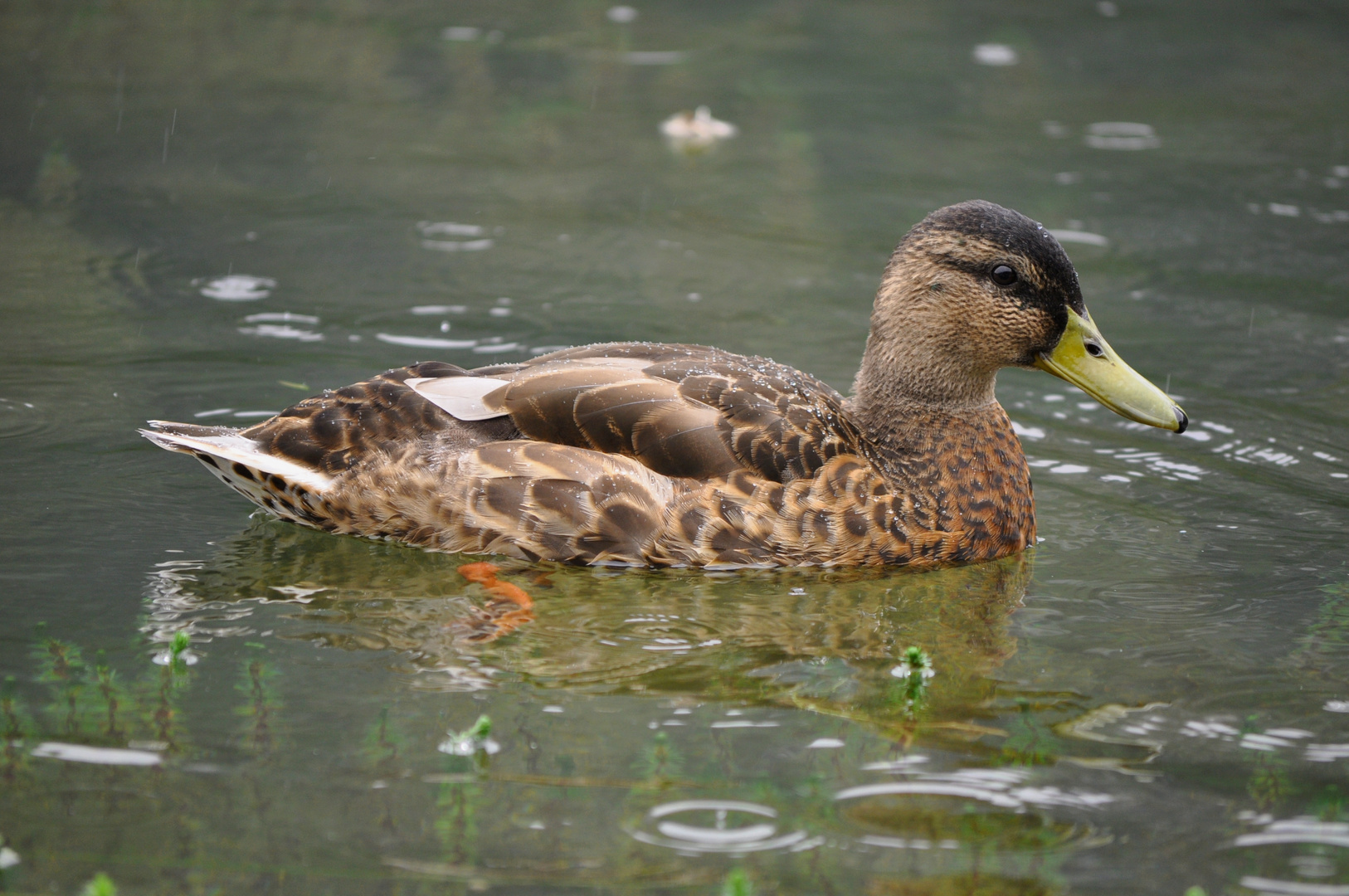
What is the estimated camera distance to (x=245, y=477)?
6.25m

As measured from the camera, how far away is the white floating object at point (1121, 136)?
13.0m

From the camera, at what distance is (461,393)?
20.1 ft

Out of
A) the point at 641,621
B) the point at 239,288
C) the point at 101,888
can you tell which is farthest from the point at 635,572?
the point at 239,288

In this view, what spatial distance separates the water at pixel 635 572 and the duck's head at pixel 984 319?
2.53 ft

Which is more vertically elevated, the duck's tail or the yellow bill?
the yellow bill

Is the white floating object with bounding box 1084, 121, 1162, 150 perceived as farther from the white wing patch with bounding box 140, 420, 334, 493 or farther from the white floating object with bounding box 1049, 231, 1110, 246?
the white wing patch with bounding box 140, 420, 334, 493

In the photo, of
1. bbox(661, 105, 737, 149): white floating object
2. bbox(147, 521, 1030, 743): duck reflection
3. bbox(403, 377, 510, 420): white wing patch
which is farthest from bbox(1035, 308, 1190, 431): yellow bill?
bbox(661, 105, 737, 149): white floating object

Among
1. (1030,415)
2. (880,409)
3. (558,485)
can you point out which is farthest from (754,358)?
(1030,415)

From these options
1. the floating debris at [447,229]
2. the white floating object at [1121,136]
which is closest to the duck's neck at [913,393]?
the floating debris at [447,229]

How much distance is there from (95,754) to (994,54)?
44.3 ft

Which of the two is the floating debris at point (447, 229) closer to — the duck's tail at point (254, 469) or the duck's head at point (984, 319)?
the duck's tail at point (254, 469)

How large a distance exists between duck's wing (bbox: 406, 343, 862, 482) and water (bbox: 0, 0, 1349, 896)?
1.68 feet

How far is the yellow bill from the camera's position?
6.34 metres

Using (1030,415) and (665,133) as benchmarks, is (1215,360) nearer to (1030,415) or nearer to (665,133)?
(1030,415)
